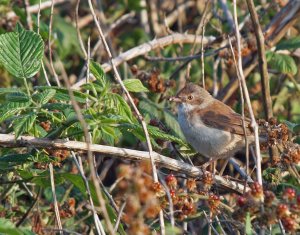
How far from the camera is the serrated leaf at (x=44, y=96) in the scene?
113 inches

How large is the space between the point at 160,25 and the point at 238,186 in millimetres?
4163

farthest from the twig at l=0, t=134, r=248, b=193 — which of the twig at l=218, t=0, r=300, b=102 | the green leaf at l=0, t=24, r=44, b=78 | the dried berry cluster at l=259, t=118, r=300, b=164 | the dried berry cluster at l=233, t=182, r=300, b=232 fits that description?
the twig at l=218, t=0, r=300, b=102

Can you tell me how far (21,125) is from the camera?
9.27ft

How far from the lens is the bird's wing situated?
15.8 ft

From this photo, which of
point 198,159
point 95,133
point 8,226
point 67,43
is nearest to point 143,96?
point 198,159

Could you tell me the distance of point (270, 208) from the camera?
2.37 meters

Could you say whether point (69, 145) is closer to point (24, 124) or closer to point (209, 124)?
point (24, 124)

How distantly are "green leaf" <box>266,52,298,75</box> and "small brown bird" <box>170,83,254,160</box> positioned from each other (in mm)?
499

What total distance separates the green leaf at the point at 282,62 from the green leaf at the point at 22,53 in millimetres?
2291

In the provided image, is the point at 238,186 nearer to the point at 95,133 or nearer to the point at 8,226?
the point at 95,133

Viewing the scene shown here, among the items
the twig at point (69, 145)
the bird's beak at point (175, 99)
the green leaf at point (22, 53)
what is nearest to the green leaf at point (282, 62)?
the bird's beak at point (175, 99)

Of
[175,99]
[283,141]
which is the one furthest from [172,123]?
[283,141]

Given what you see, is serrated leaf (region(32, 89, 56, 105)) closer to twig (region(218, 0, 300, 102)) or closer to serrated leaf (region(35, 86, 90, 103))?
serrated leaf (region(35, 86, 90, 103))

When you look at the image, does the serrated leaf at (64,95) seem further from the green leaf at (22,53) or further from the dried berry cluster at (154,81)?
the dried berry cluster at (154,81)
